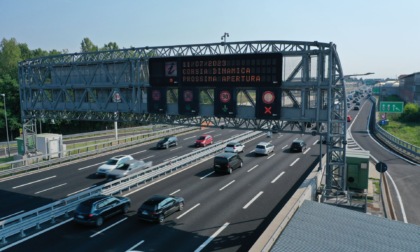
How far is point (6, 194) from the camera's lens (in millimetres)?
24953

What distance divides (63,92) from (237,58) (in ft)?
69.7

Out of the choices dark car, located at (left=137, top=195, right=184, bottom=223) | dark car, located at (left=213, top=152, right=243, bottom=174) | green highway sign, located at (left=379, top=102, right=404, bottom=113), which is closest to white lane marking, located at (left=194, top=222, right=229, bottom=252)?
dark car, located at (left=137, top=195, right=184, bottom=223)

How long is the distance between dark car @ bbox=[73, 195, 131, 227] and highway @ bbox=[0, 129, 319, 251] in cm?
51

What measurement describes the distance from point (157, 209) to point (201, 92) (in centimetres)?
1290

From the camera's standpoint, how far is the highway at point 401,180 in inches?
838

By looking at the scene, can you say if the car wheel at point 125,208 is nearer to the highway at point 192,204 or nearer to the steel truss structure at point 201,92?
the highway at point 192,204

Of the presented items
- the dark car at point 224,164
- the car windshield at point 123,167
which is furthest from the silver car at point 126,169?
the dark car at point 224,164

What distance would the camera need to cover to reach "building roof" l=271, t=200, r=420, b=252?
1252 cm

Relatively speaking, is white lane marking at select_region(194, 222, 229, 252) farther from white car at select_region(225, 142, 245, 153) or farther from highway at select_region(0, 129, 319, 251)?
white car at select_region(225, 142, 245, 153)

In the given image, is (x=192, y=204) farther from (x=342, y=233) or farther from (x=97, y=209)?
(x=342, y=233)

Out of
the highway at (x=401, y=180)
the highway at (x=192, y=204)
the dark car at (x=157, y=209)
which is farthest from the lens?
the highway at (x=401, y=180)

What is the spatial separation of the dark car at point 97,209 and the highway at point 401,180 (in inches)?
709

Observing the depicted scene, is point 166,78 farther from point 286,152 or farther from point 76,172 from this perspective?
point 286,152

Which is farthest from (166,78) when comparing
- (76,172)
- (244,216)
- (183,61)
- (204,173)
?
(76,172)
